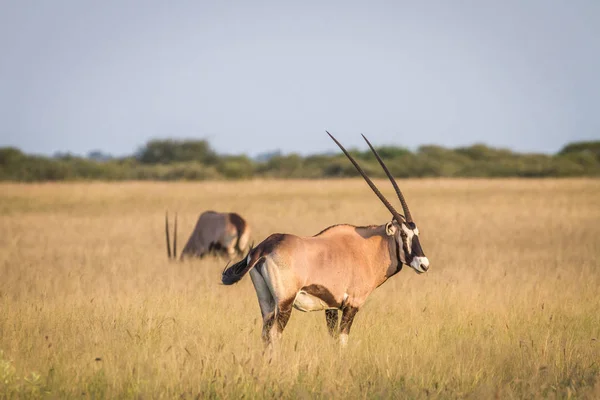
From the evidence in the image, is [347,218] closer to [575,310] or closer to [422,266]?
[575,310]

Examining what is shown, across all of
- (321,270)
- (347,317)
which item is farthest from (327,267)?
(347,317)

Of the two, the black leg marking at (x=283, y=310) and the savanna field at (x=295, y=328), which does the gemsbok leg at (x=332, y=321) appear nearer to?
the savanna field at (x=295, y=328)

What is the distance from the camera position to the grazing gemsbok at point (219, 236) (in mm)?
13156

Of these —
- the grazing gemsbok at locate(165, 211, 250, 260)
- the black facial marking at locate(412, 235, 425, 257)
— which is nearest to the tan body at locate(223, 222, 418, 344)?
the black facial marking at locate(412, 235, 425, 257)

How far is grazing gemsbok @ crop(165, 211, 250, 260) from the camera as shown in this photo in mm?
13156

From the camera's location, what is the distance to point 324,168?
57.2 m

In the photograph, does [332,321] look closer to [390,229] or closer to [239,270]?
[390,229]

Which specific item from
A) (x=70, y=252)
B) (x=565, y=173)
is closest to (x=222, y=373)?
(x=70, y=252)

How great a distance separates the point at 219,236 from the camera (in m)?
13.2

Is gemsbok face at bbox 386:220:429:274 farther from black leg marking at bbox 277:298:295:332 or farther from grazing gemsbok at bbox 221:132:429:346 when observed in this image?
black leg marking at bbox 277:298:295:332

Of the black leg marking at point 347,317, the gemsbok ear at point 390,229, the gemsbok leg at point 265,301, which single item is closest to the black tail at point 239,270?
the gemsbok leg at point 265,301

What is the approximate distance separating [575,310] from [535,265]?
4.40 meters

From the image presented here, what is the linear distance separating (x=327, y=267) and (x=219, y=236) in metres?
6.79

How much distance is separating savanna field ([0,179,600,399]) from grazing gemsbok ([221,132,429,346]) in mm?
367
